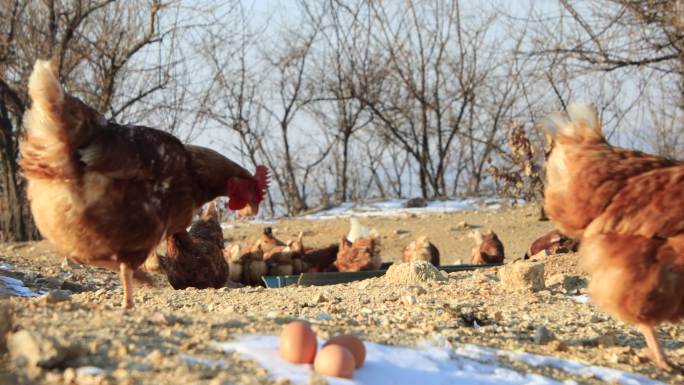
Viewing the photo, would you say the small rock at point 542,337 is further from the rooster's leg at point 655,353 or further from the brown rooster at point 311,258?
the brown rooster at point 311,258

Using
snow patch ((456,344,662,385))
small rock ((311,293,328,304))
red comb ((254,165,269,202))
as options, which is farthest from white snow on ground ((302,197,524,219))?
snow patch ((456,344,662,385))

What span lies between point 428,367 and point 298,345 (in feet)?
1.70

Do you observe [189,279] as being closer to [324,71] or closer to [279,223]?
[279,223]

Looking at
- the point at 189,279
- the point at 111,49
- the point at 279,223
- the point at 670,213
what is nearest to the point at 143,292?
the point at 189,279

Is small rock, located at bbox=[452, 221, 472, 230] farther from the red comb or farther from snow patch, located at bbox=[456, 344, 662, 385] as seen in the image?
snow patch, located at bbox=[456, 344, 662, 385]

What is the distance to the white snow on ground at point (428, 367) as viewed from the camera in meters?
2.56

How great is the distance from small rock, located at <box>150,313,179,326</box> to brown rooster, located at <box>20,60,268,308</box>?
117 cm

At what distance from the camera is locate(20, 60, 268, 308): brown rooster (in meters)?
4.16

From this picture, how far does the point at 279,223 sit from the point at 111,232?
8.61 m

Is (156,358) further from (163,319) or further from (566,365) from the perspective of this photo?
(566,365)

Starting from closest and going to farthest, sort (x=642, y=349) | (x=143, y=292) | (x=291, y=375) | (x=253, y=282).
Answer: (x=291, y=375), (x=642, y=349), (x=143, y=292), (x=253, y=282)

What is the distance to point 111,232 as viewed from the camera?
425cm

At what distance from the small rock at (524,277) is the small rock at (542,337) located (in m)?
1.57

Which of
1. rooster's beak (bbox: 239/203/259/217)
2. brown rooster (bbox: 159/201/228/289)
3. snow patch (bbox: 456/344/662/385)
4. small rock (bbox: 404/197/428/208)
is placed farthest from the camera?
small rock (bbox: 404/197/428/208)
